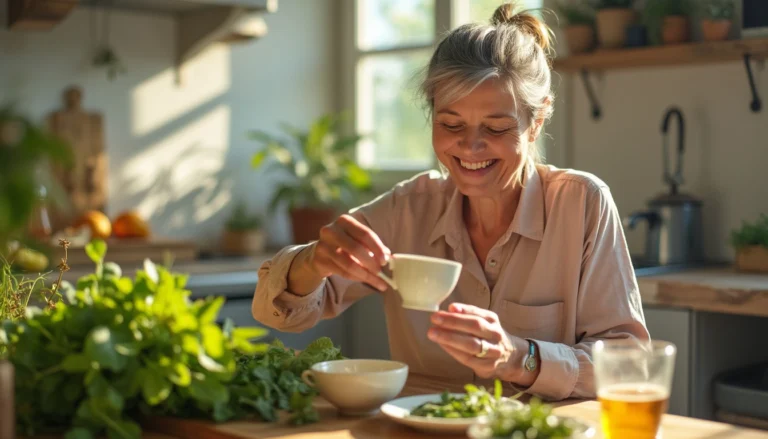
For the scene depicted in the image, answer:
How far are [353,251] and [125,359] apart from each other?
1.62 feet

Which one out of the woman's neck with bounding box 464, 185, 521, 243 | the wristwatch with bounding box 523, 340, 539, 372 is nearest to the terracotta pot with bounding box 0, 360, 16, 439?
the wristwatch with bounding box 523, 340, 539, 372

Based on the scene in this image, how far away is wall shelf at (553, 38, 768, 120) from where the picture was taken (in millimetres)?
3080

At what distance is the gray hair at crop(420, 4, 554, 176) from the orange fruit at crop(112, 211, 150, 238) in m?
1.97

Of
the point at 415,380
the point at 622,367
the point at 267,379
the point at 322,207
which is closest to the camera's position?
the point at 622,367

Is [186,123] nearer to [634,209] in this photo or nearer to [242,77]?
[242,77]

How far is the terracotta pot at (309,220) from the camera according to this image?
4125mm

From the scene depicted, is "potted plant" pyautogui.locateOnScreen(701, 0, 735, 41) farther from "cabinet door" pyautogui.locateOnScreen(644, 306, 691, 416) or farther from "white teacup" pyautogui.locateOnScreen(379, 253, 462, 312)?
"white teacup" pyautogui.locateOnScreen(379, 253, 462, 312)

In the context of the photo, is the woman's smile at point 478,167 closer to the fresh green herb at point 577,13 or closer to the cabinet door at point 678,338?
the cabinet door at point 678,338

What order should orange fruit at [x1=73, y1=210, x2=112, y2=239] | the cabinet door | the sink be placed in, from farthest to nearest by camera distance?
orange fruit at [x1=73, y1=210, x2=112, y2=239] → the sink → the cabinet door

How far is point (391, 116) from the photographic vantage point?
4441 millimetres

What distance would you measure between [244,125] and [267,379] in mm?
2931

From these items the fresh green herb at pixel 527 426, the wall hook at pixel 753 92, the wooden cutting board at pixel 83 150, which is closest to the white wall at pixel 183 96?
the wooden cutting board at pixel 83 150

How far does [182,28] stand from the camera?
3.99 metres

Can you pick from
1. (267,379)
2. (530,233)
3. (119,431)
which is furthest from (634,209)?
(119,431)
